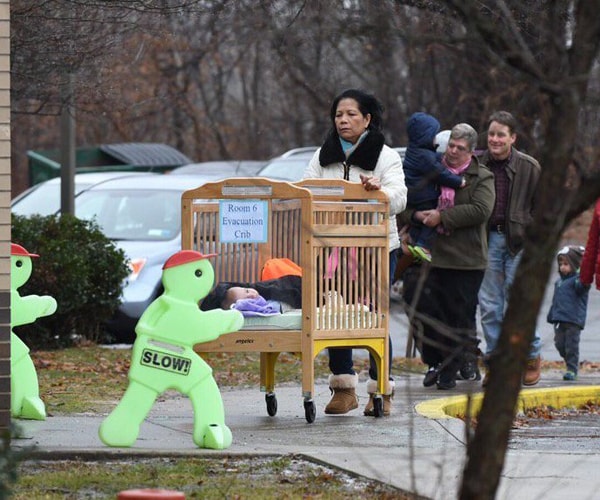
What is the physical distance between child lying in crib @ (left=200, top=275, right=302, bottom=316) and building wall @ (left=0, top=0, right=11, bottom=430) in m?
1.48

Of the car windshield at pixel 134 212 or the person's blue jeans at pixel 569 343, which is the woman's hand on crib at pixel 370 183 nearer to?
the person's blue jeans at pixel 569 343

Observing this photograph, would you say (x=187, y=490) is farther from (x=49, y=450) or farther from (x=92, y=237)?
(x=92, y=237)

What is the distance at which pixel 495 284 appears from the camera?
10.8 m

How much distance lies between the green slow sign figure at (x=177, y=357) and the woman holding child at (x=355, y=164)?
191 cm

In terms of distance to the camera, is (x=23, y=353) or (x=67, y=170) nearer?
(x=23, y=353)

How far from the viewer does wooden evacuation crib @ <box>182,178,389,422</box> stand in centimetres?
801

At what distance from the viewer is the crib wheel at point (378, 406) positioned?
28.1 feet

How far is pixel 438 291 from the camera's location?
34.6 ft

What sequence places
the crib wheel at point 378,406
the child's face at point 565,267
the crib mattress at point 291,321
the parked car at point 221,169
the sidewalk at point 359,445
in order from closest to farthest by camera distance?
the sidewalk at point 359,445 < the crib mattress at point 291,321 < the crib wheel at point 378,406 < the child's face at point 565,267 < the parked car at point 221,169

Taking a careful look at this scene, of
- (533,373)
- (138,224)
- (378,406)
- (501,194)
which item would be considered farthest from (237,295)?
(138,224)

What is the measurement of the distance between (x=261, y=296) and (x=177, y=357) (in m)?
1.42

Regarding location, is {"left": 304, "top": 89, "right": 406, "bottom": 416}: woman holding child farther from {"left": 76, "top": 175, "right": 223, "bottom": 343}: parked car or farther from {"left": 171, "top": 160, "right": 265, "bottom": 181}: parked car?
{"left": 171, "top": 160, "right": 265, "bottom": 181}: parked car

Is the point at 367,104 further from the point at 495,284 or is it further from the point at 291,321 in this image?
the point at 495,284

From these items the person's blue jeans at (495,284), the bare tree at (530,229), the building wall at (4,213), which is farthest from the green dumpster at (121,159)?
the bare tree at (530,229)
